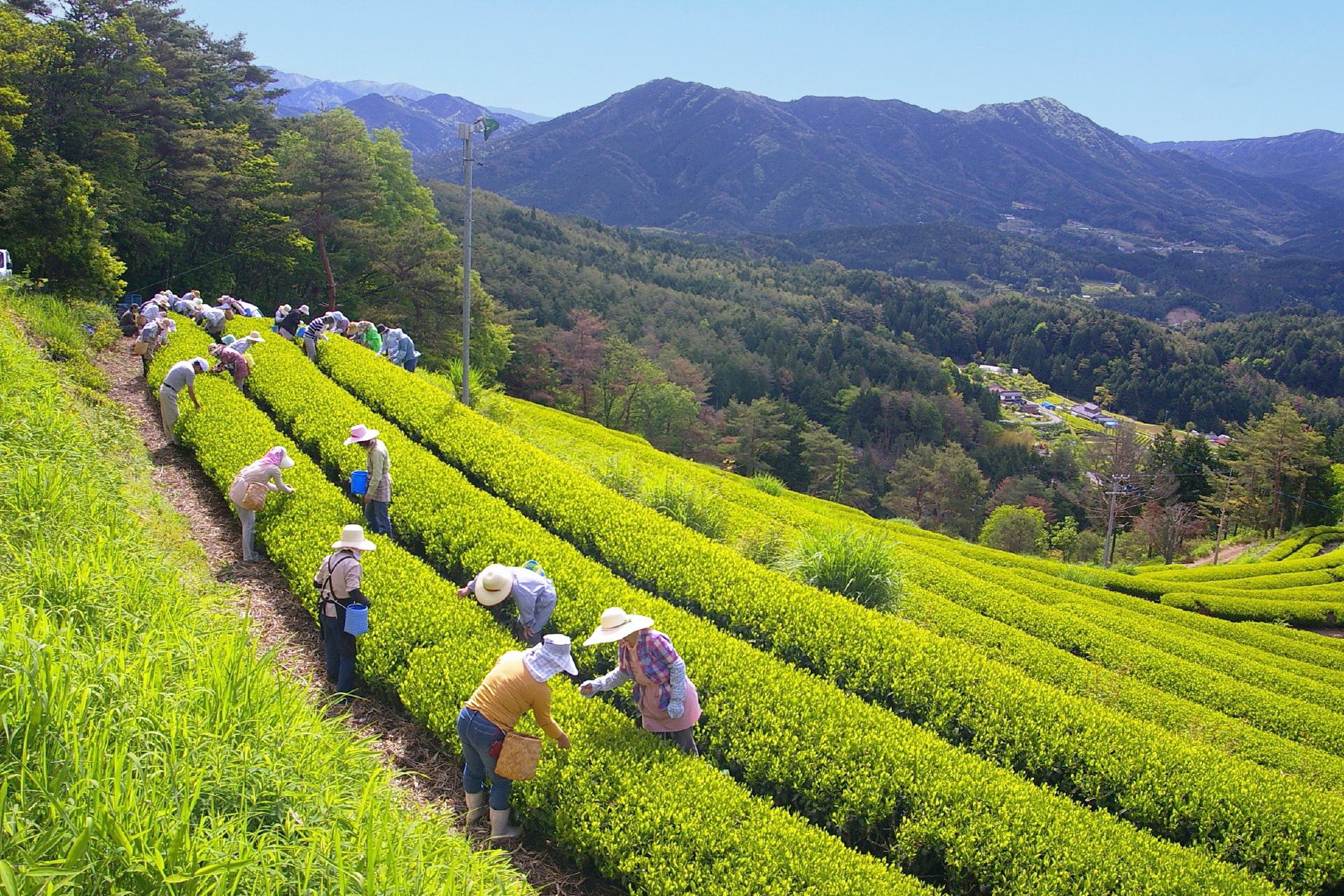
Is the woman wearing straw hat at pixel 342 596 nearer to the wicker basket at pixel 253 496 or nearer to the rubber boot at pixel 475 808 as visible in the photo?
the rubber boot at pixel 475 808

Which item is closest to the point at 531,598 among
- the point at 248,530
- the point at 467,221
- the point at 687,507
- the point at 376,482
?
the point at 376,482

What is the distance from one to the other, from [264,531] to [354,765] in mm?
5496

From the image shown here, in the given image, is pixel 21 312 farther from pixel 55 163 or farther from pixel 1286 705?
pixel 1286 705

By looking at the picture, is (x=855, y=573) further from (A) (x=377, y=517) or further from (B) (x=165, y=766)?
(B) (x=165, y=766)

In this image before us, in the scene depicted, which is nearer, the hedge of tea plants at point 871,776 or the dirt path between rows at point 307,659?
the dirt path between rows at point 307,659

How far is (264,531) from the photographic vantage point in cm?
956

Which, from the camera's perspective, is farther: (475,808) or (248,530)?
(248,530)

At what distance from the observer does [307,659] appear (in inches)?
311

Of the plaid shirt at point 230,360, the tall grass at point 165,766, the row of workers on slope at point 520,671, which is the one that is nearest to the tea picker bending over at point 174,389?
the plaid shirt at point 230,360

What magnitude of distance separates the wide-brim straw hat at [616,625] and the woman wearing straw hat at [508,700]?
563mm

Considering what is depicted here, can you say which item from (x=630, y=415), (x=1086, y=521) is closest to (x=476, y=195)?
(x=630, y=415)

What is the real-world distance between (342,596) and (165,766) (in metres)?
3.25

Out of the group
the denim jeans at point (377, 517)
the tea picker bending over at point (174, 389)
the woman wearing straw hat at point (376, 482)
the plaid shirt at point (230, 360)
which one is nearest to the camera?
the woman wearing straw hat at point (376, 482)

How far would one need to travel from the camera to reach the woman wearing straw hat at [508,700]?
18.1ft
